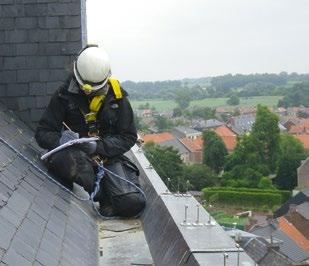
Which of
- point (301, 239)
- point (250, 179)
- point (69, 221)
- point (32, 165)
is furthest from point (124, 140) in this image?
point (250, 179)

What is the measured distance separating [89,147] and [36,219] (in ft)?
5.70

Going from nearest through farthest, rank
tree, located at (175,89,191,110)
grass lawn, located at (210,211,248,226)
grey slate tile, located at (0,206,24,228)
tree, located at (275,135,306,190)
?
grey slate tile, located at (0,206,24,228) < grass lawn, located at (210,211,248,226) < tree, located at (275,135,306,190) < tree, located at (175,89,191,110)

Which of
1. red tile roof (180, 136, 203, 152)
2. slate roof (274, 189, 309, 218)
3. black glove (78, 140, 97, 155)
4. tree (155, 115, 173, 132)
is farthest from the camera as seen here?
tree (155, 115, 173, 132)

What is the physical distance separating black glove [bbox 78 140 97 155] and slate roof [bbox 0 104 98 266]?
0.45 meters

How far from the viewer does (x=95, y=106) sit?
6.46 meters

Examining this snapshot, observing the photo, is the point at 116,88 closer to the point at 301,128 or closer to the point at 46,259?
the point at 46,259

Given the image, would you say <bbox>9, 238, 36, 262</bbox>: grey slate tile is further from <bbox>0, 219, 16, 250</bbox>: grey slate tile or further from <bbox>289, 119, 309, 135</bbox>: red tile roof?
<bbox>289, 119, 309, 135</bbox>: red tile roof

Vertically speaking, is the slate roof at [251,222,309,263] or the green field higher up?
the slate roof at [251,222,309,263]

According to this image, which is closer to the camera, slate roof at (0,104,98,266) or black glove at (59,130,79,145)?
slate roof at (0,104,98,266)

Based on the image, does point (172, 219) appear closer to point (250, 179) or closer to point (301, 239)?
point (301, 239)

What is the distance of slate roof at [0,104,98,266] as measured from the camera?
12.7 feet

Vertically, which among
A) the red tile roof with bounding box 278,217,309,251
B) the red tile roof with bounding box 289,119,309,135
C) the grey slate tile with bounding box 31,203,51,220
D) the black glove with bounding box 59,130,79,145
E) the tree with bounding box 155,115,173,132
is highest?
the black glove with bounding box 59,130,79,145

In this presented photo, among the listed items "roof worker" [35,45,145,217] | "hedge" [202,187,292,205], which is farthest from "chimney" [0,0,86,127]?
"hedge" [202,187,292,205]

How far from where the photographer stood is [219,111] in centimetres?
15412
